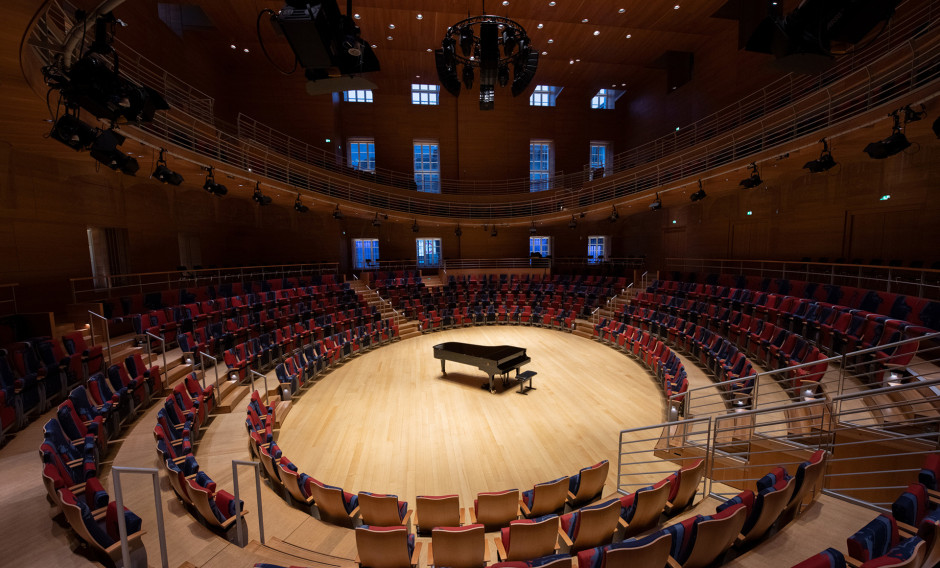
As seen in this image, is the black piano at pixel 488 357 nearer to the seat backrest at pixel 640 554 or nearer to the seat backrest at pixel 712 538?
the seat backrest at pixel 712 538

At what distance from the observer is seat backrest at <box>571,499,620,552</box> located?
296cm

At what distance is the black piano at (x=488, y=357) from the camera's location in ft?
25.2

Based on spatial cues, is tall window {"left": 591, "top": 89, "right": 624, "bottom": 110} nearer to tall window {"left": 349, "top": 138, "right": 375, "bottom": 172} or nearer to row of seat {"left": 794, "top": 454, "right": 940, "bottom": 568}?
tall window {"left": 349, "top": 138, "right": 375, "bottom": 172}

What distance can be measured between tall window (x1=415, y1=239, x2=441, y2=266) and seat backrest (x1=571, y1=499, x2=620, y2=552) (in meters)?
15.4

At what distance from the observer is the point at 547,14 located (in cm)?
1085

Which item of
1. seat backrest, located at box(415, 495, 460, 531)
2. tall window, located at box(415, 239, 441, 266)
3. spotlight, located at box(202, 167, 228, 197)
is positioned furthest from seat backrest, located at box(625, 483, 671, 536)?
tall window, located at box(415, 239, 441, 266)

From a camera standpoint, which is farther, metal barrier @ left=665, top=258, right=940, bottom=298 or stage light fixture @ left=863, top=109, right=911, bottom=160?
metal barrier @ left=665, top=258, right=940, bottom=298

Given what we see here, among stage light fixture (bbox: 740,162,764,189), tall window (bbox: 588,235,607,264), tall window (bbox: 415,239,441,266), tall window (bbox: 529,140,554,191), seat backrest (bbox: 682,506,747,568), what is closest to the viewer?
seat backrest (bbox: 682,506,747,568)

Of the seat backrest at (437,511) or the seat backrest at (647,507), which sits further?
the seat backrest at (437,511)

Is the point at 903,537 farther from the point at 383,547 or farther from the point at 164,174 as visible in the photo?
the point at 164,174

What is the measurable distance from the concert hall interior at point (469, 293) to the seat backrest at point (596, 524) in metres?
0.03

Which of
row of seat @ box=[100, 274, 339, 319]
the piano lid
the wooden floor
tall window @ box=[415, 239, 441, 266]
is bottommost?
the wooden floor

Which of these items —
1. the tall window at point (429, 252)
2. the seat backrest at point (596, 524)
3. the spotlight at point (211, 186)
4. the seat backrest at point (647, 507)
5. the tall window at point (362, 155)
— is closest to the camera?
the seat backrest at point (596, 524)

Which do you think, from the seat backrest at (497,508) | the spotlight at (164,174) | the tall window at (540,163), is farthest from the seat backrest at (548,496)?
the tall window at (540,163)
